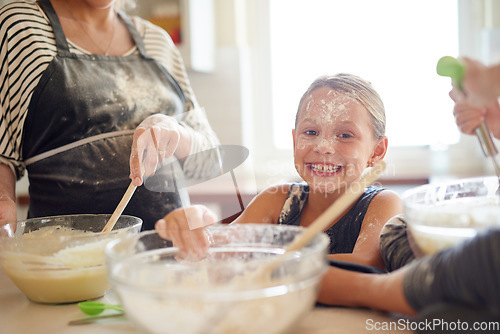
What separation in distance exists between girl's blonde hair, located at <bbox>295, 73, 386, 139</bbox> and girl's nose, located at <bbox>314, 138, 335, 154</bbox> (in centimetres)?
11

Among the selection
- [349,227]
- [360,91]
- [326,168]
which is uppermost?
[360,91]

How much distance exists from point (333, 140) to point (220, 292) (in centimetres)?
52

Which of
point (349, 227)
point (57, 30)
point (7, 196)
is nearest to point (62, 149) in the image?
point (7, 196)

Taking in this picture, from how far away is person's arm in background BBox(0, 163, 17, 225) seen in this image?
0.87 m

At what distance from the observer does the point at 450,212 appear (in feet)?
1.57

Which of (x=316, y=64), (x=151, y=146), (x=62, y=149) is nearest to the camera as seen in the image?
(x=151, y=146)

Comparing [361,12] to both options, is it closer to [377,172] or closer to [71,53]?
[71,53]

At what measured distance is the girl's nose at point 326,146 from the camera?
0.89 meters

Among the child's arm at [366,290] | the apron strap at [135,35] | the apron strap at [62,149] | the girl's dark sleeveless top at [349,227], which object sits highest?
the apron strap at [135,35]

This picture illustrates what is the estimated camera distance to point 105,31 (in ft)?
3.75

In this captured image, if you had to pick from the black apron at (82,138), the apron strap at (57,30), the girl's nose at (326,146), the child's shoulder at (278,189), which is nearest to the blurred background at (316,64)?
the child's shoulder at (278,189)

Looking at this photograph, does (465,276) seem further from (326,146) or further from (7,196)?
(7,196)

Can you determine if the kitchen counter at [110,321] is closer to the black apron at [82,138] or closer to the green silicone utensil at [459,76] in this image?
the green silicone utensil at [459,76]

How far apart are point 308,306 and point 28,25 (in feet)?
2.90
